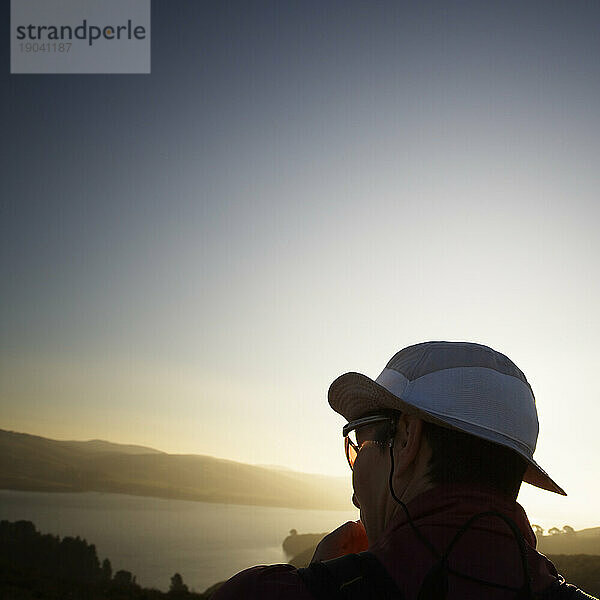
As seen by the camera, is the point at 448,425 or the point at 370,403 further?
the point at 370,403

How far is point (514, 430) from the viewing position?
6.82 ft

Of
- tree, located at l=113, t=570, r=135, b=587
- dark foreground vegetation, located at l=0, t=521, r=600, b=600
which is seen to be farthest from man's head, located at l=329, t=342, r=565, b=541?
tree, located at l=113, t=570, r=135, b=587

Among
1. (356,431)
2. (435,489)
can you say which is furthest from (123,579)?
(435,489)

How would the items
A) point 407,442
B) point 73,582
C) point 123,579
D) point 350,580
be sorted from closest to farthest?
point 350,580 → point 407,442 → point 73,582 → point 123,579

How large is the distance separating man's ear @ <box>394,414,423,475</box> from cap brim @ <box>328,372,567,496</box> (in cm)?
5

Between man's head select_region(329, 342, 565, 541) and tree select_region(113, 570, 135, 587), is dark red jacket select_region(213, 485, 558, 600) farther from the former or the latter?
tree select_region(113, 570, 135, 587)

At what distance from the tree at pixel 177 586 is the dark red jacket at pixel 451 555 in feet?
69.3

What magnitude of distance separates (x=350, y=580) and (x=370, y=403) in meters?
0.88

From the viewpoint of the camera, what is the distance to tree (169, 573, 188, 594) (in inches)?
809

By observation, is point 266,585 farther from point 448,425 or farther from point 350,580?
point 448,425

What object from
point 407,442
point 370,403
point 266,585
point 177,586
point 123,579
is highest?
point 370,403

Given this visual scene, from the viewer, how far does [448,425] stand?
200 cm


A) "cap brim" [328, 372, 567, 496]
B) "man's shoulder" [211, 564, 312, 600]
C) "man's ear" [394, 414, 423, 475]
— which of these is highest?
"cap brim" [328, 372, 567, 496]

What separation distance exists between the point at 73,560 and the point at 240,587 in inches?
1685
